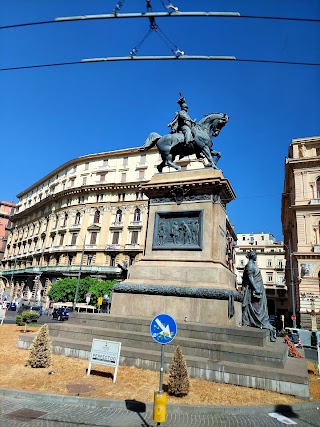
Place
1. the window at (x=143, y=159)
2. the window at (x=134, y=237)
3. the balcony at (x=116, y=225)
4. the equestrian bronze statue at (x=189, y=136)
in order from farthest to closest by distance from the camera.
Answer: the window at (x=143, y=159)
the balcony at (x=116, y=225)
the window at (x=134, y=237)
the equestrian bronze statue at (x=189, y=136)

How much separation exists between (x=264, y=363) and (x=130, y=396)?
334 cm

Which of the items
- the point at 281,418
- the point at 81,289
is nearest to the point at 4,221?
the point at 81,289

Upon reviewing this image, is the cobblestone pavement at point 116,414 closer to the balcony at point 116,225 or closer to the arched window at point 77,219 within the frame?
the balcony at point 116,225

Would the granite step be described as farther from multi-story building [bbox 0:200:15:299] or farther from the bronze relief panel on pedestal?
multi-story building [bbox 0:200:15:299]

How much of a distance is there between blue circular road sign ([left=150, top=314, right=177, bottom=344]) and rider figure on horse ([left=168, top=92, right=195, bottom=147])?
888 centimetres

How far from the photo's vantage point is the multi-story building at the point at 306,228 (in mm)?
34688

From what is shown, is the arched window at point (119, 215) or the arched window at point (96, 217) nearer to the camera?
the arched window at point (119, 215)

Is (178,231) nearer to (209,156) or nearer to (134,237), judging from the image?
(209,156)

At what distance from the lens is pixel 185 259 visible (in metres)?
11.0

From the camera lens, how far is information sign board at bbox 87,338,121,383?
695cm

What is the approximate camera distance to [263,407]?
5598 millimetres

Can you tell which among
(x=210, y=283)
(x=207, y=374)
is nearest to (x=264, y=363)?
(x=207, y=374)

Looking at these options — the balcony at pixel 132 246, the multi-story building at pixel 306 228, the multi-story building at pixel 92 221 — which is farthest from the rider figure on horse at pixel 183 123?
the balcony at pixel 132 246

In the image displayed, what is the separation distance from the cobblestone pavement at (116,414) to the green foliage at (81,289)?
116 feet
